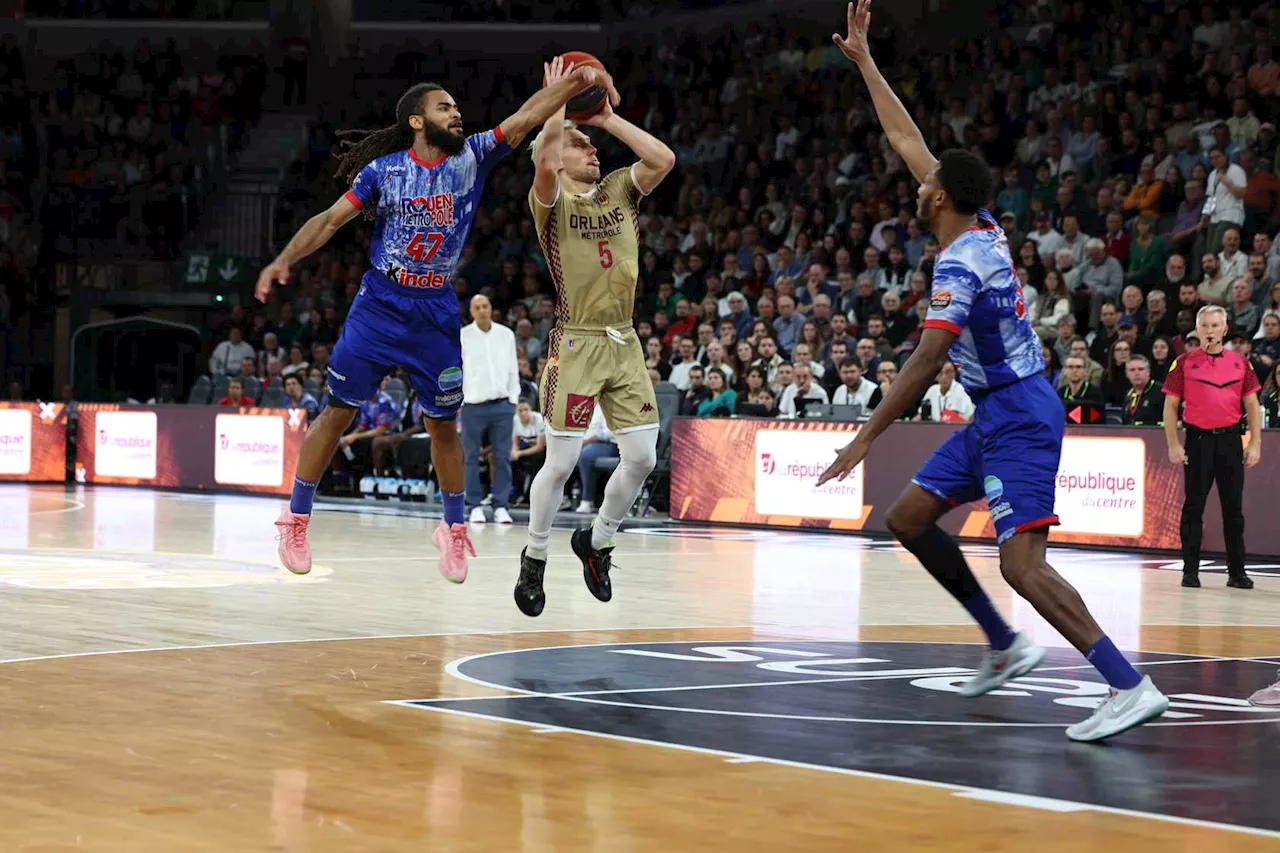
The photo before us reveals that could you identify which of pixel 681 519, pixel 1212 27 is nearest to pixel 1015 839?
pixel 681 519

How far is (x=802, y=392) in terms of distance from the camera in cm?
1758

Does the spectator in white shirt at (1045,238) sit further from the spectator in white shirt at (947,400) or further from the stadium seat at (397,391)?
the stadium seat at (397,391)

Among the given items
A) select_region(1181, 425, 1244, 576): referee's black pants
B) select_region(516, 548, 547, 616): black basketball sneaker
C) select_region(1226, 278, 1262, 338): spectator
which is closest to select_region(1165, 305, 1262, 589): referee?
select_region(1181, 425, 1244, 576): referee's black pants

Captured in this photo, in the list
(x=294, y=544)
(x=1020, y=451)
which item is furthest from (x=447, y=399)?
(x=1020, y=451)

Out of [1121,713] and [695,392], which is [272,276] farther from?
[695,392]

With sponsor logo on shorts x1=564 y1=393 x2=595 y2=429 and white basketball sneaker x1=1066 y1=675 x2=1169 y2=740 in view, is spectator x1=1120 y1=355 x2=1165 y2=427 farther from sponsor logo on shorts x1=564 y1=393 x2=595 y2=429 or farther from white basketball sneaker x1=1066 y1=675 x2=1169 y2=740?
white basketball sneaker x1=1066 y1=675 x2=1169 y2=740

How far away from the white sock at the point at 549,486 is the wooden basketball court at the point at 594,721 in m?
0.45

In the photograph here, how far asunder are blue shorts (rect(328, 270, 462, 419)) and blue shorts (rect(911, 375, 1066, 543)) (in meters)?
3.05

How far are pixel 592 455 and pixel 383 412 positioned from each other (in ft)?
12.7

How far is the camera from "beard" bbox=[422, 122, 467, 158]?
8.17 meters

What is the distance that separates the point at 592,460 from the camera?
18203 mm

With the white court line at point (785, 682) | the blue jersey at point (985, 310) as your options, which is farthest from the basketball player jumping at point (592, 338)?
the blue jersey at point (985, 310)

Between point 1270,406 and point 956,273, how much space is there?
974 cm

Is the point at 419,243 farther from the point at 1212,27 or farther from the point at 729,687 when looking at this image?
the point at 1212,27
